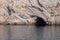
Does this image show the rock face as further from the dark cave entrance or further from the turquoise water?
the turquoise water

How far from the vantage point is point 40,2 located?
21359 mm

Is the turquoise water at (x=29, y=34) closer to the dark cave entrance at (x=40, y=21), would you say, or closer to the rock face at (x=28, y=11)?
the rock face at (x=28, y=11)

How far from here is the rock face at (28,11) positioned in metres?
20.9

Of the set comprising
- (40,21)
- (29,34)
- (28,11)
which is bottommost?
(40,21)

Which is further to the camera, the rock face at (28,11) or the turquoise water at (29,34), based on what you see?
the rock face at (28,11)

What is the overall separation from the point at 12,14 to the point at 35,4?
1.85 meters

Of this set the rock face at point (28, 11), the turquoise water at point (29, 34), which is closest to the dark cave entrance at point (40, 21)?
the rock face at point (28, 11)

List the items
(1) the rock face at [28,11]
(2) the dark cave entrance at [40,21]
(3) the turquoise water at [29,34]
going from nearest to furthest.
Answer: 1. (3) the turquoise water at [29,34]
2. (1) the rock face at [28,11]
3. (2) the dark cave entrance at [40,21]

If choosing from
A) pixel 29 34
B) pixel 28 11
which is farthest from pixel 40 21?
pixel 29 34

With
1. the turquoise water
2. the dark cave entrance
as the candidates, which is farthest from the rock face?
the turquoise water

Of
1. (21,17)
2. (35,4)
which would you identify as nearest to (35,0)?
(35,4)

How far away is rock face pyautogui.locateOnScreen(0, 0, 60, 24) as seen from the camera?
20891mm

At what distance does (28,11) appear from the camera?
21.2 meters

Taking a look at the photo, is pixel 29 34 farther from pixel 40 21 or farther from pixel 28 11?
pixel 28 11
